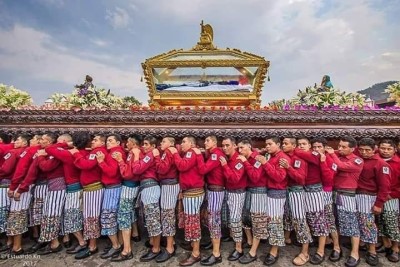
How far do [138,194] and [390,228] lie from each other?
4404 millimetres

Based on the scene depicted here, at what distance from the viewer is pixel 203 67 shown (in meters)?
6.60

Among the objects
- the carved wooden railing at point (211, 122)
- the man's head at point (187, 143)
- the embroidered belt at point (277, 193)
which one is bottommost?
the embroidered belt at point (277, 193)

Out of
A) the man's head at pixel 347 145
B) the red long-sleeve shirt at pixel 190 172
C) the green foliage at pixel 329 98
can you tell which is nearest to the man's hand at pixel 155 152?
the red long-sleeve shirt at pixel 190 172

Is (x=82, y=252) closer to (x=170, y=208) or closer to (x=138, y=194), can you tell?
(x=138, y=194)

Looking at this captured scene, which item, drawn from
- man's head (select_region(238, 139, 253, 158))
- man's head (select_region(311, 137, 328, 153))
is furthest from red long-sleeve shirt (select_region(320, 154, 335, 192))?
man's head (select_region(238, 139, 253, 158))

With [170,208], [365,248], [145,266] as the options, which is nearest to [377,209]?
[365,248]

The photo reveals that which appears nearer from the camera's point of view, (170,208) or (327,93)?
(170,208)

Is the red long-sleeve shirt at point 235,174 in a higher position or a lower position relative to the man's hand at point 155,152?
lower

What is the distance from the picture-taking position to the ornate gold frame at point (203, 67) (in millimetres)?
6422

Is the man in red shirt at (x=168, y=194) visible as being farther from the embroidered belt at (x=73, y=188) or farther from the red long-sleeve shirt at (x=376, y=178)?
the red long-sleeve shirt at (x=376, y=178)

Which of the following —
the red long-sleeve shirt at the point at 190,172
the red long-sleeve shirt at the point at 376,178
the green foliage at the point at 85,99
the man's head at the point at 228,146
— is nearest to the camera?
the red long-sleeve shirt at the point at 376,178

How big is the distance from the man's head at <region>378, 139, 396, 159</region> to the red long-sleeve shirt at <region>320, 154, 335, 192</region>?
91 cm

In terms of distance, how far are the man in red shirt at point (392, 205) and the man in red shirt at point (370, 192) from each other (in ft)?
0.65

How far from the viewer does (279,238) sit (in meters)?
3.68
